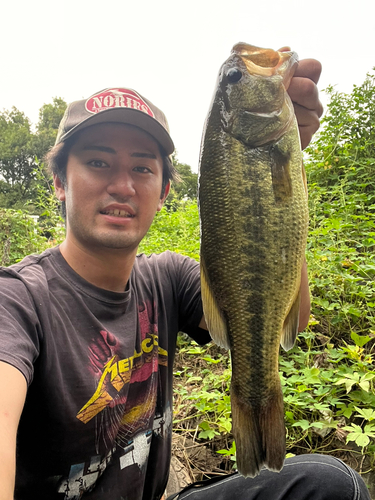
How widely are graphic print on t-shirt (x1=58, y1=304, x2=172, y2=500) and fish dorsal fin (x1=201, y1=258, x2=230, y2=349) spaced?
21.6 inches

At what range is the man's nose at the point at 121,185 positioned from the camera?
174cm

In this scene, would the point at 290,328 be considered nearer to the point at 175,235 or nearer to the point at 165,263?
the point at 165,263

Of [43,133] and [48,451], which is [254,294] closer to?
[48,451]

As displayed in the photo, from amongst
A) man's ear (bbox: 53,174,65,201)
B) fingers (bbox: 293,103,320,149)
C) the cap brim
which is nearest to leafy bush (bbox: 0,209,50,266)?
man's ear (bbox: 53,174,65,201)

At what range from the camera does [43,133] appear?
28078mm

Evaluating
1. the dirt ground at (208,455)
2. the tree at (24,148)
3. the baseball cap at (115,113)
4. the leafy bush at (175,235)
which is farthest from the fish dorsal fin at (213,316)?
the tree at (24,148)

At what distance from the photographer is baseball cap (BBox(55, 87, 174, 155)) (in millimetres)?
1819

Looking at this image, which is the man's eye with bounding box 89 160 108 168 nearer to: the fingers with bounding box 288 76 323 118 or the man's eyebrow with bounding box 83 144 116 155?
the man's eyebrow with bounding box 83 144 116 155

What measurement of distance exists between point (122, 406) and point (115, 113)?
1472 mm

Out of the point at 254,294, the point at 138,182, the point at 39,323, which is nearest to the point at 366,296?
the point at 254,294

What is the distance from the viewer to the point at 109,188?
68.4 inches

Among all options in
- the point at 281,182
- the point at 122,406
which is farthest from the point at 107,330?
the point at 281,182

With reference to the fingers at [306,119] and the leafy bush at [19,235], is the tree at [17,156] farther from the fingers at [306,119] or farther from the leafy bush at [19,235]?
the fingers at [306,119]

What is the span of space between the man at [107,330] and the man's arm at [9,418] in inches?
0.9
